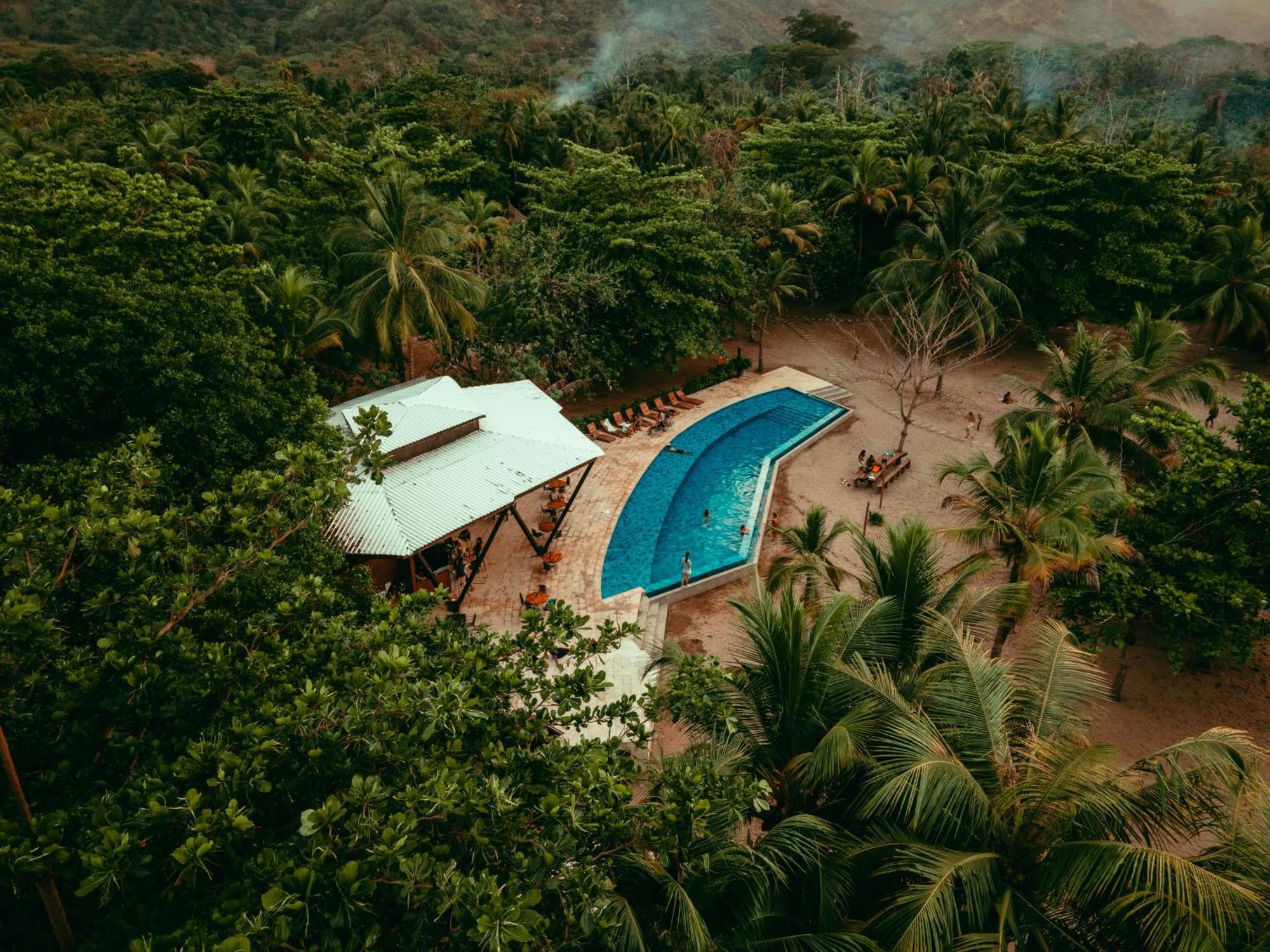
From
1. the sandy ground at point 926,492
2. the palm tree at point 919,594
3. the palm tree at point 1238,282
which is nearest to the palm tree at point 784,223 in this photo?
the sandy ground at point 926,492

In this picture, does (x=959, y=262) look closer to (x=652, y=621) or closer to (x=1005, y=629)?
(x=1005, y=629)

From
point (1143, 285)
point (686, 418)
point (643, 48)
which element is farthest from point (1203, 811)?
point (643, 48)

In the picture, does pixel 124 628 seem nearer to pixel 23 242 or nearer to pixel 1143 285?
pixel 23 242

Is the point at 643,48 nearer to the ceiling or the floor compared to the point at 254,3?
nearer to the floor

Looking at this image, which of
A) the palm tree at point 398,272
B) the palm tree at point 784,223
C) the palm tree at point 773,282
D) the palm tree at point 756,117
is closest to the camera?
the palm tree at point 398,272

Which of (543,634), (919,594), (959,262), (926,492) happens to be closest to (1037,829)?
(919,594)

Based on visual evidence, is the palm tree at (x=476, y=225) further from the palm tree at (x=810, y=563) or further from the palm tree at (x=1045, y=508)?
the palm tree at (x=1045, y=508)
